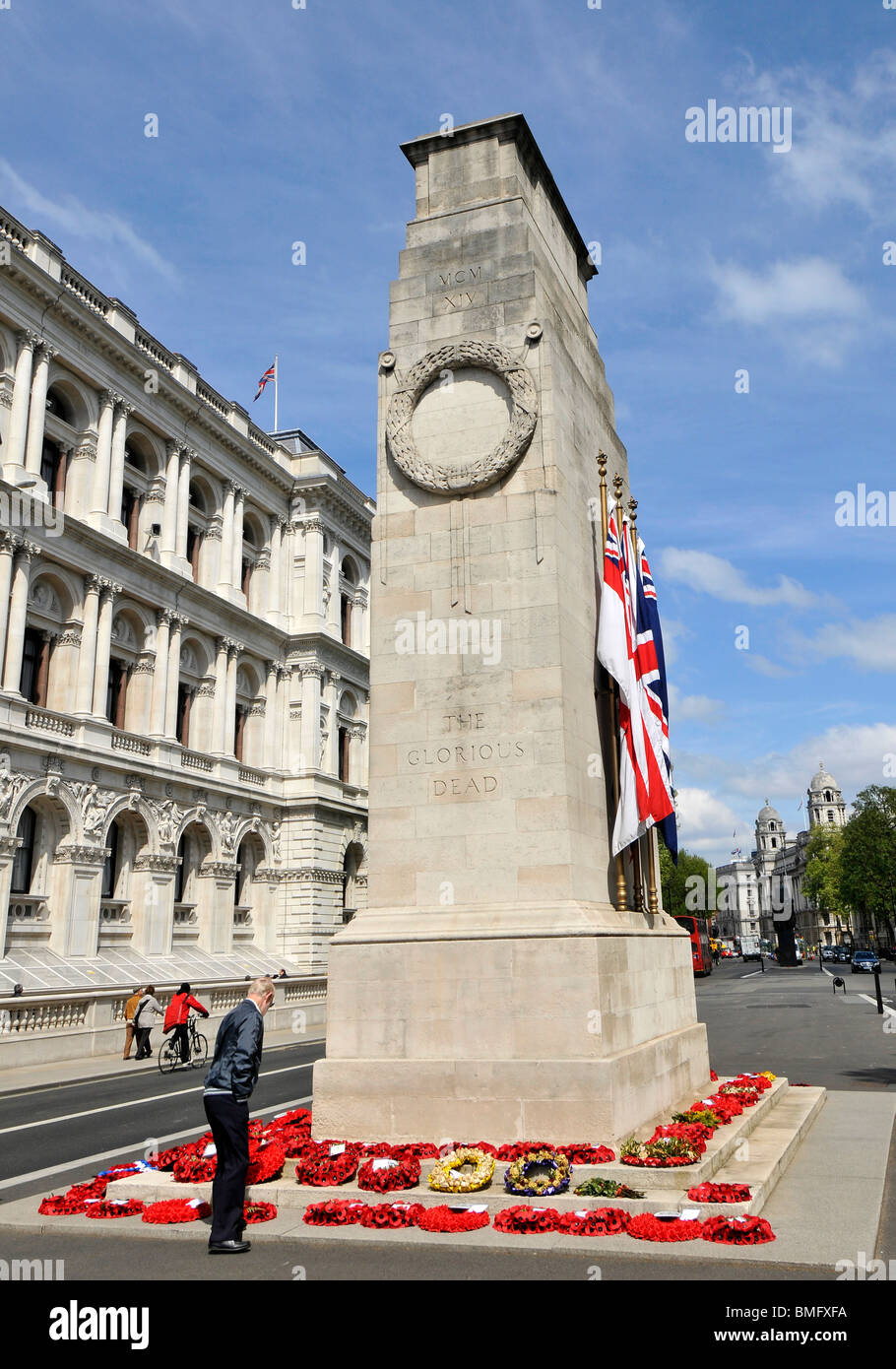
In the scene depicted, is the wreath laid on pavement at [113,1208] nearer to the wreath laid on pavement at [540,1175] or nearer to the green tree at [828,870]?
the wreath laid on pavement at [540,1175]

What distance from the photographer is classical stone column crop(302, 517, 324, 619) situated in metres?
54.1

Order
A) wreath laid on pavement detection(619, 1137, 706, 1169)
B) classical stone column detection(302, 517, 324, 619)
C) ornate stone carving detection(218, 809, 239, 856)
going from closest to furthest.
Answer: wreath laid on pavement detection(619, 1137, 706, 1169) → ornate stone carving detection(218, 809, 239, 856) → classical stone column detection(302, 517, 324, 619)

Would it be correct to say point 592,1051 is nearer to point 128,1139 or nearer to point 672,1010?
point 672,1010

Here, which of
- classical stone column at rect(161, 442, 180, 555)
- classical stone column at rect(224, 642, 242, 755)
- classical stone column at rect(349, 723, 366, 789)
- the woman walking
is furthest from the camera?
classical stone column at rect(349, 723, 366, 789)

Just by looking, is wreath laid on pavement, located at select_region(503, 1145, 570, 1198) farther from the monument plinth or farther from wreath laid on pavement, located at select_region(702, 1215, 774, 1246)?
wreath laid on pavement, located at select_region(702, 1215, 774, 1246)

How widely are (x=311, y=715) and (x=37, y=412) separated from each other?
21.0 meters

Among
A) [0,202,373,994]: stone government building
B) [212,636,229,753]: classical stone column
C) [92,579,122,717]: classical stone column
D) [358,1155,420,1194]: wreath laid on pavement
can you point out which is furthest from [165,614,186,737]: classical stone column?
[358,1155,420,1194]: wreath laid on pavement

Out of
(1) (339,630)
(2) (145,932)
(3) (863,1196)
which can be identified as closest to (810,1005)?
(2) (145,932)

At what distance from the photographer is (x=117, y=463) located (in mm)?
40781

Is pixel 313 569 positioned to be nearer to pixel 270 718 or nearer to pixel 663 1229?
pixel 270 718

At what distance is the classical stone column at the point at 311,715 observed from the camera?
52219 millimetres

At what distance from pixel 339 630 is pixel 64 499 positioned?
66.6 ft

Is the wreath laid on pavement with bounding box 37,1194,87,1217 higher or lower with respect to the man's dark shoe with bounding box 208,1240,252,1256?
lower

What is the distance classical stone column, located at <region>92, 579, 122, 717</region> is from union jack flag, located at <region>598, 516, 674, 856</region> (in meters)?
28.3
